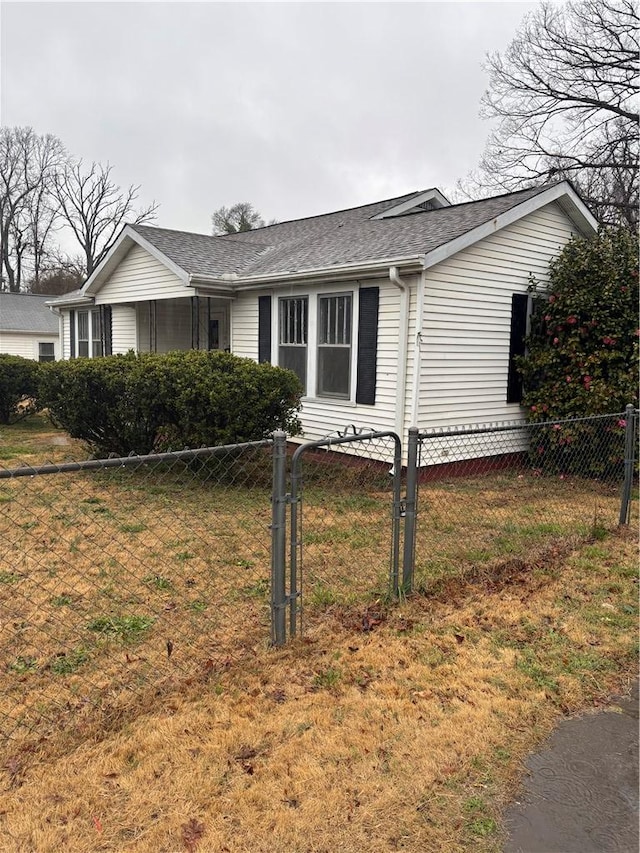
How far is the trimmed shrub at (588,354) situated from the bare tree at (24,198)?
41.5 meters

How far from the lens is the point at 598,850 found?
209 cm

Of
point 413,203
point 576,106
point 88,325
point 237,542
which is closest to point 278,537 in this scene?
point 237,542

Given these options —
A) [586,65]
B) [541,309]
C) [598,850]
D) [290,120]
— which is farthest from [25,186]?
[598,850]

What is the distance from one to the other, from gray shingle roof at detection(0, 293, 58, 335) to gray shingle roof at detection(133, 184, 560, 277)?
18476 millimetres

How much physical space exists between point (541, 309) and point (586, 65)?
17141 mm

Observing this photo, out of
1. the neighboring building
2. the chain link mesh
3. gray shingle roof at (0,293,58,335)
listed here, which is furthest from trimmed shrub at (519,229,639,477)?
gray shingle roof at (0,293,58,335)

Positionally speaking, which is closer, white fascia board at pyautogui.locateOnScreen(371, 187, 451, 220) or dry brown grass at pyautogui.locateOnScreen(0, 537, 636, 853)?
dry brown grass at pyautogui.locateOnScreen(0, 537, 636, 853)

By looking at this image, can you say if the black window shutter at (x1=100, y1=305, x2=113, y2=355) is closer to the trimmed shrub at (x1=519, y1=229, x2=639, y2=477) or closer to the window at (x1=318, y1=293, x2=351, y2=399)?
the window at (x1=318, y1=293, x2=351, y2=399)

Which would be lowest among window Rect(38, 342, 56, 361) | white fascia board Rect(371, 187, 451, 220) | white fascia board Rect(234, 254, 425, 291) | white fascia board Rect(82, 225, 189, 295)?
window Rect(38, 342, 56, 361)

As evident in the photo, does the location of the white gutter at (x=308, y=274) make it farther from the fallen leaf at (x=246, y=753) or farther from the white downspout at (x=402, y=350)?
the fallen leaf at (x=246, y=753)

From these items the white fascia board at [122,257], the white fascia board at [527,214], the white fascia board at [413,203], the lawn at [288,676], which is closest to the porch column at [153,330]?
the white fascia board at [122,257]

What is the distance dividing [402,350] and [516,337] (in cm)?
237

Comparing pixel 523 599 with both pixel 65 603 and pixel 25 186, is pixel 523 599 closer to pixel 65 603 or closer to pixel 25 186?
pixel 65 603

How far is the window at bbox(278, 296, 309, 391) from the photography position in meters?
9.33
